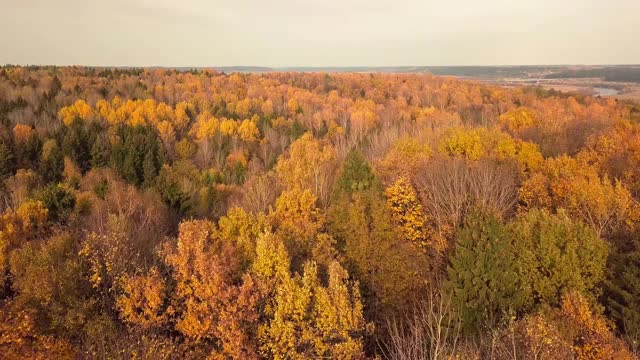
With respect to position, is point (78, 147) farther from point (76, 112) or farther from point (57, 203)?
point (57, 203)

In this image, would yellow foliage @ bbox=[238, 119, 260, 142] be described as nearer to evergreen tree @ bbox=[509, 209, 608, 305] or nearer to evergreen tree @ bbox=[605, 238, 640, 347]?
evergreen tree @ bbox=[509, 209, 608, 305]

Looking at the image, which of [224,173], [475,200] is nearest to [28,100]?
[224,173]

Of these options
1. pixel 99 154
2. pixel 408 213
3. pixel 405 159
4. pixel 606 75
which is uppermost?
pixel 606 75

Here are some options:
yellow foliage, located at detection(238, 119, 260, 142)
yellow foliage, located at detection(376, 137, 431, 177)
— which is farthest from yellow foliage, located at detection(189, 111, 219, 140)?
yellow foliage, located at detection(376, 137, 431, 177)

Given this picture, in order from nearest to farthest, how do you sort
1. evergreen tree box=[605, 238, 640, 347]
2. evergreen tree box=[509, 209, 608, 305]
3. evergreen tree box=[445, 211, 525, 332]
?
evergreen tree box=[605, 238, 640, 347] < evergreen tree box=[445, 211, 525, 332] < evergreen tree box=[509, 209, 608, 305]

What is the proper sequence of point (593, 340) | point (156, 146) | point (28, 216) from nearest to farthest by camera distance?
point (593, 340)
point (28, 216)
point (156, 146)

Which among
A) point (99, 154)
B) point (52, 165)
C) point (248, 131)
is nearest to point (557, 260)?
point (99, 154)

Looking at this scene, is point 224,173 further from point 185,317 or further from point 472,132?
point 185,317

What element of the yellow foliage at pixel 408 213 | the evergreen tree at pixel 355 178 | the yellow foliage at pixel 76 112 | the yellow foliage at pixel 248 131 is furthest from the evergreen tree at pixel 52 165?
the yellow foliage at pixel 408 213
